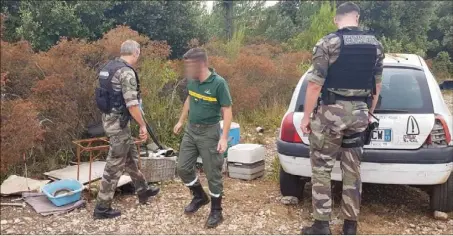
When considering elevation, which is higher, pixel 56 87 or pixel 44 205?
pixel 56 87

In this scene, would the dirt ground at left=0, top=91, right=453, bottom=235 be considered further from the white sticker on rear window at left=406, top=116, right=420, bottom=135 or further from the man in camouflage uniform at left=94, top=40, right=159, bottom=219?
the white sticker on rear window at left=406, top=116, right=420, bottom=135

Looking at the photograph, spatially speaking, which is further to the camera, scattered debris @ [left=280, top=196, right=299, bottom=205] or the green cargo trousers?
scattered debris @ [left=280, top=196, right=299, bottom=205]

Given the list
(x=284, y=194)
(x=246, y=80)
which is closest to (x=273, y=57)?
(x=246, y=80)

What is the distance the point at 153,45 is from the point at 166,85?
0.77 meters

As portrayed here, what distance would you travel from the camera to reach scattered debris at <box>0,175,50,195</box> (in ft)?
15.9

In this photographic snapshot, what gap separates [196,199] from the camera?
462 cm

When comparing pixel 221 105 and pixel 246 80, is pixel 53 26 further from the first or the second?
pixel 221 105

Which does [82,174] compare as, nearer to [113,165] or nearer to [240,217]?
[113,165]

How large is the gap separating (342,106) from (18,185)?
3.52m

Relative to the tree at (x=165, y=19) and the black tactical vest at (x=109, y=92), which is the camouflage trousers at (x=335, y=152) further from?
the tree at (x=165, y=19)

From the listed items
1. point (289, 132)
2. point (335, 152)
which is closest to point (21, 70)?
point (289, 132)

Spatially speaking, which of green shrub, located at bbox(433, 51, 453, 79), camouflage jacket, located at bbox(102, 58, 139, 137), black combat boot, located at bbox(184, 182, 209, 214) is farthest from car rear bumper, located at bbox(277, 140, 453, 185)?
green shrub, located at bbox(433, 51, 453, 79)

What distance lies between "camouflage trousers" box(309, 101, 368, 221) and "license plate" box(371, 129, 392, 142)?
0.34m

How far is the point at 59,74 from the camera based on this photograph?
5.91 m
